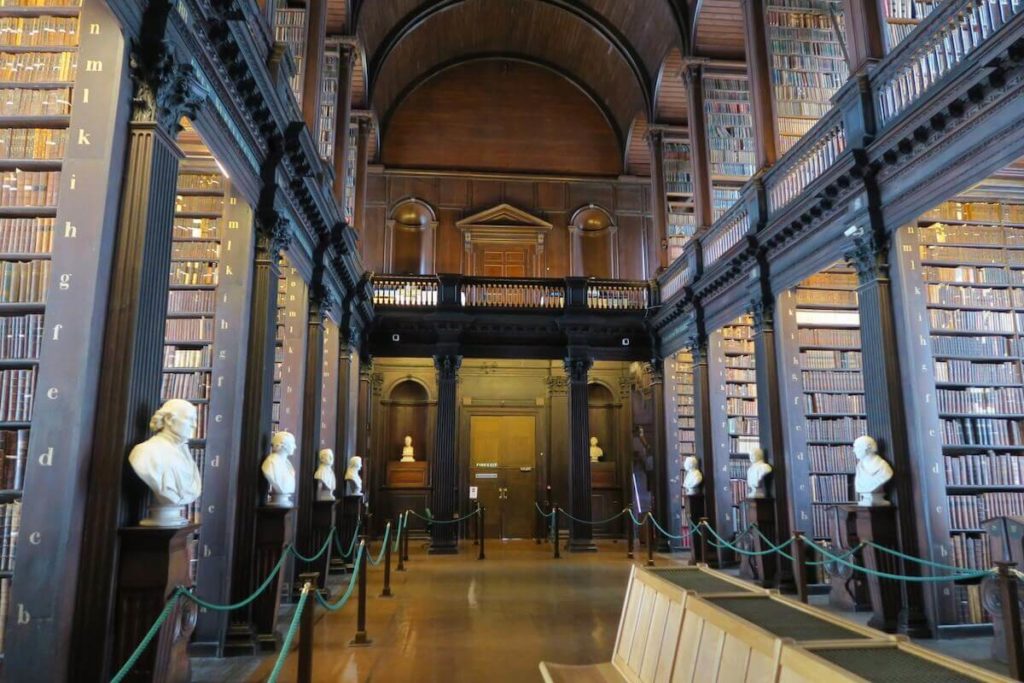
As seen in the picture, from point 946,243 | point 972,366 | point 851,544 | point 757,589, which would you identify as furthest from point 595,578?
point 757,589

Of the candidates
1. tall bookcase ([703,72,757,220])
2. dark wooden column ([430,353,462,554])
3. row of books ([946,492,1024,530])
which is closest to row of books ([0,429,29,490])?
row of books ([946,492,1024,530])

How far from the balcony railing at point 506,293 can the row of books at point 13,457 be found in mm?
8345

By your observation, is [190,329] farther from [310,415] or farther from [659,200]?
[659,200]

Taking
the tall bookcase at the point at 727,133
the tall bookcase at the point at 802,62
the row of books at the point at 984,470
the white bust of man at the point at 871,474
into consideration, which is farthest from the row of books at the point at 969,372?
the tall bookcase at the point at 727,133

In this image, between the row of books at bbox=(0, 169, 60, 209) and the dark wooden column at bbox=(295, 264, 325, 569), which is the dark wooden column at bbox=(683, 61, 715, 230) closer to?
the dark wooden column at bbox=(295, 264, 325, 569)

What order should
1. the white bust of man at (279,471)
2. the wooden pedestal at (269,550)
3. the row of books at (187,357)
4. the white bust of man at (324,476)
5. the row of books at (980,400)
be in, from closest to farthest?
1. the wooden pedestal at (269,550)
2. the white bust of man at (279,471)
3. the row of books at (187,357)
4. the row of books at (980,400)
5. the white bust of man at (324,476)

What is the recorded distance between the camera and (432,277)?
465 inches

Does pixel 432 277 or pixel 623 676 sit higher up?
pixel 432 277

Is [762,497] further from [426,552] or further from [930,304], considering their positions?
[426,552]

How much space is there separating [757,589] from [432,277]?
959 centimetres

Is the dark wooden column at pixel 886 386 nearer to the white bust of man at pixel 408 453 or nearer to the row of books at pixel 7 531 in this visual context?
the row of books at pixel 7 531

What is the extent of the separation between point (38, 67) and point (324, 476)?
174 inches

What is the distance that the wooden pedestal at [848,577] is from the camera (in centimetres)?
571

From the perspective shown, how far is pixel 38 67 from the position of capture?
12.1 ft
